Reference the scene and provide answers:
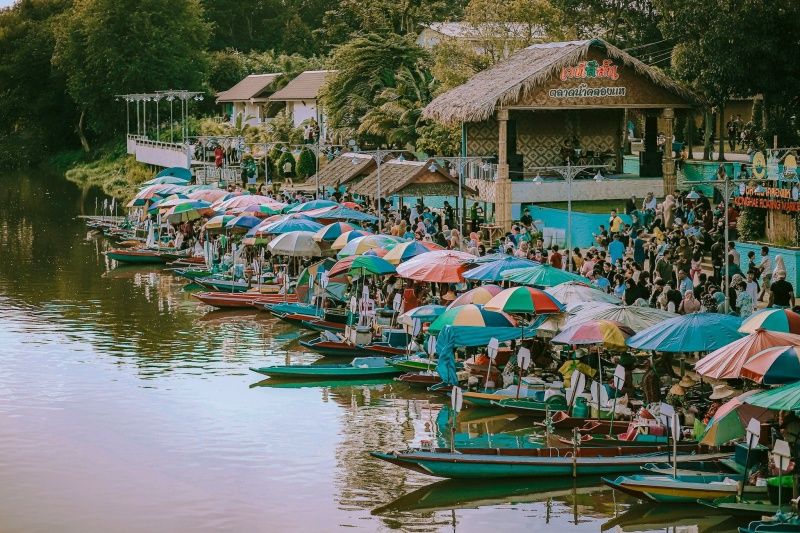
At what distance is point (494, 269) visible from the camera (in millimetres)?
27141

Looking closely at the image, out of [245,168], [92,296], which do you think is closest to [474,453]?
[92,296]

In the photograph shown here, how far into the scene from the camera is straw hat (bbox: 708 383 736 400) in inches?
834

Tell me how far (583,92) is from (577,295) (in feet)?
59.7

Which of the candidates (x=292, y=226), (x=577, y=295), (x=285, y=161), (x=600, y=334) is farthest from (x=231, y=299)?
(x=285, y=161)

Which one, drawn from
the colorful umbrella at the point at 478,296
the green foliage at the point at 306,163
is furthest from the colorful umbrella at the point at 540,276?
the green foliage at the point at 306,163

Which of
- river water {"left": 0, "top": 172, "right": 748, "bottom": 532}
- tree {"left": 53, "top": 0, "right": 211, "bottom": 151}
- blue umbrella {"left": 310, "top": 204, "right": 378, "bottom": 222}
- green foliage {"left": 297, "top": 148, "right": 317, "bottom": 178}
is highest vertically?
tree {"left": 53, "top": 0, "right": 211, "bottom": 151}

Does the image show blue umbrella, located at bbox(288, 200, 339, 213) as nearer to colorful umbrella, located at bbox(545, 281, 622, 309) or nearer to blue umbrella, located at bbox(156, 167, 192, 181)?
colorful umbrella, located at bbox(545, 281, 622, 309)

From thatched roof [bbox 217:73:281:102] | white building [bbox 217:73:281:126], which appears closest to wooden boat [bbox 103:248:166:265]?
white building [bbox 217:73:281:126]

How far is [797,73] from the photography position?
39438 mm

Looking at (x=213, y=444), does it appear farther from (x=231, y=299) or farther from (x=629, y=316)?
(x=231, y=299)

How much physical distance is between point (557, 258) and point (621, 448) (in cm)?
1149

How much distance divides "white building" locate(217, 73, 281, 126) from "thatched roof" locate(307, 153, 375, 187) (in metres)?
32.4

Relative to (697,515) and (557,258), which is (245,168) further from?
(697,515)

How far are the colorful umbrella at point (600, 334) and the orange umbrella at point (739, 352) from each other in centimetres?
282
